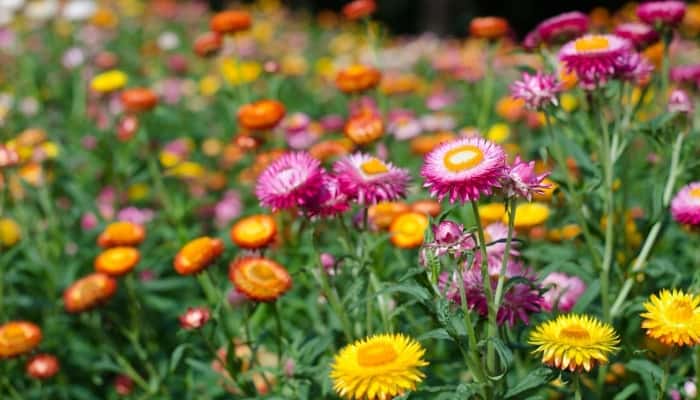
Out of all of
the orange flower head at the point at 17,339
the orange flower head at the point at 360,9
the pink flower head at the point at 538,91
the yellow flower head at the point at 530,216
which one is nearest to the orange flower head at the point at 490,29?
the orange flower head at the point at 360,9

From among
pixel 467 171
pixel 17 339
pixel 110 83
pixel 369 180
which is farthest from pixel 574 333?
pixel 110 83

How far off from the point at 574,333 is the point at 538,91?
0.69m

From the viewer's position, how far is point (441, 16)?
13.6 metres

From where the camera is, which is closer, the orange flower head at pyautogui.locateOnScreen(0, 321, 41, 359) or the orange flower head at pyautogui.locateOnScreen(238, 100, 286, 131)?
the orange flower head at pyautogui.locateOnScreen(0, 321, 41, 359)

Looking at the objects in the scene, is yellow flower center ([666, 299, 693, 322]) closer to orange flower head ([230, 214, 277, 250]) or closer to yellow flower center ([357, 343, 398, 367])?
yellow flower center ([357, 343, 398, 367])

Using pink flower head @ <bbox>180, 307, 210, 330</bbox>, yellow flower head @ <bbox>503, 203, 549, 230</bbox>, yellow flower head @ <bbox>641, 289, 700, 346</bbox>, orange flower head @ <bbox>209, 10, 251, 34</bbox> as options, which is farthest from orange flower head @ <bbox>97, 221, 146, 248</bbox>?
yellow flower head @ <bbox>641, 289, 700, 346</bbox>

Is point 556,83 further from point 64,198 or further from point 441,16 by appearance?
point 441,16

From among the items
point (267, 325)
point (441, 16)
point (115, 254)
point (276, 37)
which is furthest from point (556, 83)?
point (441, 16)

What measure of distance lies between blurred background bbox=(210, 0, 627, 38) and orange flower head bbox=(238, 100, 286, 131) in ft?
35.4

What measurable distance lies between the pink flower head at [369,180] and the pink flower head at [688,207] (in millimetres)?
716

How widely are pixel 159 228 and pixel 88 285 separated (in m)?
0.92

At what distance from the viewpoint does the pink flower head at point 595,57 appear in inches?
81.0

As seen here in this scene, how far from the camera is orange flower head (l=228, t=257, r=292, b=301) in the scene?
220 centimetres

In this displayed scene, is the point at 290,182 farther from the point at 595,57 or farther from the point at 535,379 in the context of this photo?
the point at 595,57
